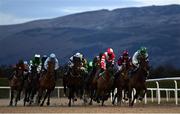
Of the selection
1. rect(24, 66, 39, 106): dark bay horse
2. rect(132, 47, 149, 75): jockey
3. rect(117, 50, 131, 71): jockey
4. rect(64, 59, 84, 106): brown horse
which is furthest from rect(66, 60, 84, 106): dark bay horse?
rect(132, 47, 149, 75): jockey

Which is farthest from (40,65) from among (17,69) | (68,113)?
(68,113)

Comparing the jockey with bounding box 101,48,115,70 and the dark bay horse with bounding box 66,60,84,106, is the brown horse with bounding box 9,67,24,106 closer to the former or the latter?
the dark bay horse with bounding box 66,60,84,106

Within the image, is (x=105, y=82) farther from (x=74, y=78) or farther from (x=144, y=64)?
(x=144, y=64)

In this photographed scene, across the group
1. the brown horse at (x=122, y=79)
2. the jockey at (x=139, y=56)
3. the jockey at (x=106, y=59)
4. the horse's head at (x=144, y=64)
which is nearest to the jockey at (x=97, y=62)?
the jockey at (x=106, y=59)

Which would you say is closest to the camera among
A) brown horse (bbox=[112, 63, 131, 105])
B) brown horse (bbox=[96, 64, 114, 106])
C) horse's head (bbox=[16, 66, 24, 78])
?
brown horse (bbox=[112, 63, 131, 105])

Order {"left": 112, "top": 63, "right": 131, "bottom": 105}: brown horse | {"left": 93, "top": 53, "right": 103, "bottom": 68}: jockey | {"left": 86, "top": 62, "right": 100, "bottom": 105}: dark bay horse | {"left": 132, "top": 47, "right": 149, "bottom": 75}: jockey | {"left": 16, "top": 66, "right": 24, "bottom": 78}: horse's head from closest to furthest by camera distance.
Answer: {"left": 132, "top": 47, "right": 149, "bottom": 75}: jockey → {"left": 112, "top": 63, "right": 131, "bottom": 105}: brown horse → {"left": 93, "top": 53, "right": 103, "bottom": 68}: jockey → {"left": 16, "top": 66, "right": 24, "bottom": 78}: horse's head → {"left": 86, "top": 62, "right": 100, "bottom": 105}: dark bay horse

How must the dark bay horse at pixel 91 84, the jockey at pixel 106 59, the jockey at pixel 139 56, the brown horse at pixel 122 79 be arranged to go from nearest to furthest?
the jockey at pixel 139 56 → the brown horse at pixel 122 79 → the jockey at pixel 106 59 → the dark bay horse at pixel 91 84

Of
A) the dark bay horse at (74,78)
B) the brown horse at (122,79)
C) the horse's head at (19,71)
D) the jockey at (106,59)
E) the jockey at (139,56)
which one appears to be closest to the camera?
the jockey at (139,56)

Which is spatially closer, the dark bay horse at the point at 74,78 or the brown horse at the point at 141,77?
the brown horse at the point at 141,77

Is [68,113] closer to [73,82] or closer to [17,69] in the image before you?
[73,82]

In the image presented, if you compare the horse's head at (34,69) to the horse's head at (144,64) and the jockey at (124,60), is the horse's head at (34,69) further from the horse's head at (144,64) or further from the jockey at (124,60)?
the horse's head at (144,64)

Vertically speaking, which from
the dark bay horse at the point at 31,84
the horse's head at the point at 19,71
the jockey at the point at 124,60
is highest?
the jockey at the point at 124,60

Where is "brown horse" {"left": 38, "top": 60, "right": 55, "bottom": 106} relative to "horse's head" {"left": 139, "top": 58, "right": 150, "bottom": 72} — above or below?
below

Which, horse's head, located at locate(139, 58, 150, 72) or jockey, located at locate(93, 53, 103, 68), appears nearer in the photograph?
horse's head, located at locate(139, 58, 150, 72)
